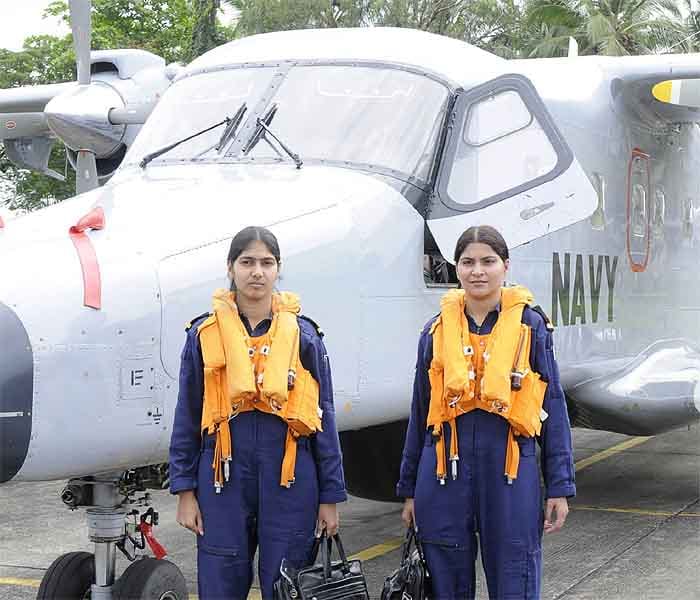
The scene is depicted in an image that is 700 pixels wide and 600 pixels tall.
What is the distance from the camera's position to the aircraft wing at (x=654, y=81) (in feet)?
27.9

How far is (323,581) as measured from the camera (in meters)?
4.09

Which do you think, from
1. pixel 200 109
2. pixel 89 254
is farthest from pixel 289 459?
pixel 200 109

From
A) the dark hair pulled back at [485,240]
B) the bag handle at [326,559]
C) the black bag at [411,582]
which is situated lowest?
the black bag at [411,582]

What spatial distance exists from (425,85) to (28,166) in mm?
7499

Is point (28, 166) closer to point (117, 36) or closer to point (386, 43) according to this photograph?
point (386, 43)

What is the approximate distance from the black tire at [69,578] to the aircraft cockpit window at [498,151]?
2820 mm

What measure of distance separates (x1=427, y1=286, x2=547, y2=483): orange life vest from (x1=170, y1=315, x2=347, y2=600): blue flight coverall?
0.43 metres

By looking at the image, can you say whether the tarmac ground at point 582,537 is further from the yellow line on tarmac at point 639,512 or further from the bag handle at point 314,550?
the bag handle at point 314,550

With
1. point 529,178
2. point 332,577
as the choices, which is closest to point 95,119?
point 529,178

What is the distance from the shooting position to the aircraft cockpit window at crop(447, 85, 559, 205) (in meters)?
6.62

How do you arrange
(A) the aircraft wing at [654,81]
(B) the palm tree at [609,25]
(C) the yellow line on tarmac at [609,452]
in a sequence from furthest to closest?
1. (B) the palm tree at [609,25]
2. (C) the yellow line on tarmac at [609,452]
3. (A) the aircraft wing at [654,81]

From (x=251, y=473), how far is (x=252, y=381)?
34 centimetres

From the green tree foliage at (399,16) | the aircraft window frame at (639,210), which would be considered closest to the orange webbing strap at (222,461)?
the aircraft window frame at (639,210)

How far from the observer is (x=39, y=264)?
4531 mm
